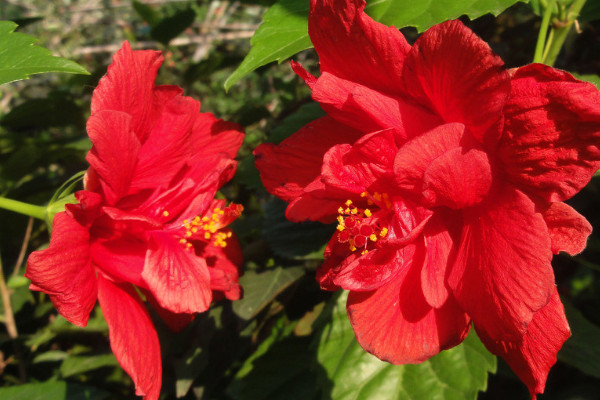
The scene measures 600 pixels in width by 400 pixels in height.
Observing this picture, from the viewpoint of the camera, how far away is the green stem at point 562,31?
1.13 meters

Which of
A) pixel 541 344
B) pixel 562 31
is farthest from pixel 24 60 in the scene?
pixel 562 31

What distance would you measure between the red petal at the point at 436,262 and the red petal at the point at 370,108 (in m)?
0.17

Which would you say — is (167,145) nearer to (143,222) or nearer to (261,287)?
(143,222)

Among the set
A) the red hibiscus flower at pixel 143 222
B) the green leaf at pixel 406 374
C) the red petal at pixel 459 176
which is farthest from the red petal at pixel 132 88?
the green leaf at pixel 406 374

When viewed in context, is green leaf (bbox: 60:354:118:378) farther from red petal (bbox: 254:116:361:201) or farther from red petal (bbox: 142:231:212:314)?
red petal (bbox: 254:116:361:201)

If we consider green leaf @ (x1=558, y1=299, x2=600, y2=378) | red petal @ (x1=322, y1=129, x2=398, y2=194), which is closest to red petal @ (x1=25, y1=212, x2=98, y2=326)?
red petal @ (x1=322, y1=129, x2=398, y2=194)

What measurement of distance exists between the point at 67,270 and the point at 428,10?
798 millimetres

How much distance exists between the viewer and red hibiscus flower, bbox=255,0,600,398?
2.41ft

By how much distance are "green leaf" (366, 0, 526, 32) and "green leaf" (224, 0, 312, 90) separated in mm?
149

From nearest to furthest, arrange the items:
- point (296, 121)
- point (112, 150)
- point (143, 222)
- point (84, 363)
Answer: point (112, 150), point (143, 222), point (296, 121), point (84, 363)

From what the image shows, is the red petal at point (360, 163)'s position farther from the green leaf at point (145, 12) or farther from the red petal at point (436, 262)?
the green leaf at point (145, 12)

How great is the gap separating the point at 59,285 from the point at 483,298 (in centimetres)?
70

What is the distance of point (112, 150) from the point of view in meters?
0.96

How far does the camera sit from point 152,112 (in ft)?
3.65
